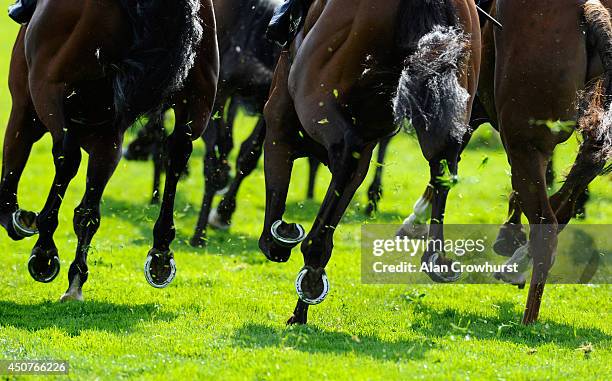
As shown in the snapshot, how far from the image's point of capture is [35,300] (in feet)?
28.6

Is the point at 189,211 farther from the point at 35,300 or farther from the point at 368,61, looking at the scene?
the point at 368,61

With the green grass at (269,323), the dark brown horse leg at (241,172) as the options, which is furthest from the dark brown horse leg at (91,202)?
the dark brown horse leg at (241,172)

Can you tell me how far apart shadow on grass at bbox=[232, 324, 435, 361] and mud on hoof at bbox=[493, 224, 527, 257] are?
3.34m

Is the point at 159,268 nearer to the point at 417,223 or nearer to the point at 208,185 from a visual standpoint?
the point at 417,223

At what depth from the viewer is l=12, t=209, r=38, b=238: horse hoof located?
8906 mm

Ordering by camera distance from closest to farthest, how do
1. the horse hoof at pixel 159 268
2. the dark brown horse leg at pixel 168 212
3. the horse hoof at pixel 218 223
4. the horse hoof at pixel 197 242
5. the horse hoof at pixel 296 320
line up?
the horse hoof at pixel 296 320
the dark brown horse leg at pixel 168 212
the horse hoof at pixel 159 268
the horse hoof at pixel 197 242
the horse hoof at pixel 218 223

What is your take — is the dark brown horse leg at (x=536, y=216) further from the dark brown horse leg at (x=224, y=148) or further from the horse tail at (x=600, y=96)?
the dark brown horse leg at (x=224, y=148)

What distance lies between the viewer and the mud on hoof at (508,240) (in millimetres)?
10383

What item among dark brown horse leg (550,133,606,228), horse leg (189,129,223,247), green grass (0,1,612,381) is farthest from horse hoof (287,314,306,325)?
horse leg (189,129,223,247)

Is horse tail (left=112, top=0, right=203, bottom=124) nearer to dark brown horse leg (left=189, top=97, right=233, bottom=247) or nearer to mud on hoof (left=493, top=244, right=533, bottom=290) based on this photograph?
mud on hoof (left=493, top=244, right=533, bottom=290)

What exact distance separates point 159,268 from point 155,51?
172 cm

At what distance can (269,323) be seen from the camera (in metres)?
7.79

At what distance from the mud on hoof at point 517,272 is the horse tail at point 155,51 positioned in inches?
127

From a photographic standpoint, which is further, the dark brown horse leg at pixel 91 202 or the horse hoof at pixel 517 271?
the horse hoof at pixel 517 271
